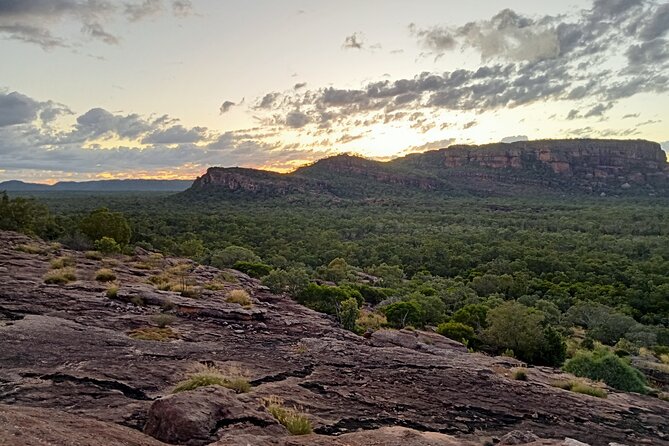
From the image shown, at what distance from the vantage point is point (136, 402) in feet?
22.7

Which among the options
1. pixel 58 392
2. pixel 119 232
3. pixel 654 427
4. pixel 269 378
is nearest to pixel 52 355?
pixel 58 392

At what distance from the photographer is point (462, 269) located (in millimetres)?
55469

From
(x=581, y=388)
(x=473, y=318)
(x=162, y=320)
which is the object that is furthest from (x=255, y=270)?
(x=581, y=388)

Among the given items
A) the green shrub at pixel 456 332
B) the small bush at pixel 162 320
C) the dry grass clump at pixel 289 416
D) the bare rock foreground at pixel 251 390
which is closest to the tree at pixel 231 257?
the green shrub at pixel 456 332

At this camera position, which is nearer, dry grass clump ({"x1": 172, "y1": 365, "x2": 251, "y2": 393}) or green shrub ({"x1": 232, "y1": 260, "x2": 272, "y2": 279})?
dry grass clump ({"x1": 172, "y1": 365, "x2": 251, "y2": 393})

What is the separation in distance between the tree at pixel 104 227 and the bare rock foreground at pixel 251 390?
18464mm

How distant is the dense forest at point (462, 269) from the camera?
22.6 meters

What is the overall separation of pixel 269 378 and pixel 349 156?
192741 millimetres

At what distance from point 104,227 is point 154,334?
24.5 m

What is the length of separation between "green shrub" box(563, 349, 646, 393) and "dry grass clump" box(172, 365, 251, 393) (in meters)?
9.81

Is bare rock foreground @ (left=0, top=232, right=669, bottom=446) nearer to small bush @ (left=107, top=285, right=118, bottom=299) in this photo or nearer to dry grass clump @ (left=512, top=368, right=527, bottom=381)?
small bush @ (left=107, top=285, right=118, bottom=299)

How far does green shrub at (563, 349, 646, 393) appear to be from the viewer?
485 inches

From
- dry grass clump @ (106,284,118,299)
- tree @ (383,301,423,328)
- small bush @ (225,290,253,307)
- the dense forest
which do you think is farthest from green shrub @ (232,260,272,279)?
dry grass clump @ (106,284,118,299)

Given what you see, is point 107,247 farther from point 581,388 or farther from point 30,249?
point 581,388
